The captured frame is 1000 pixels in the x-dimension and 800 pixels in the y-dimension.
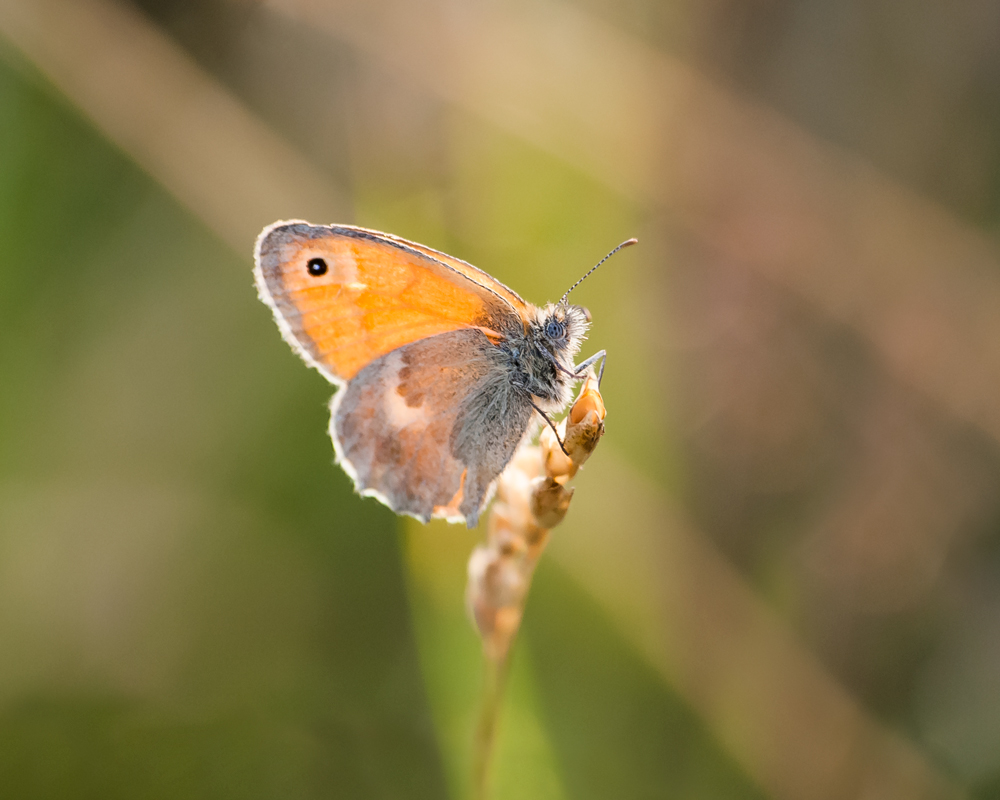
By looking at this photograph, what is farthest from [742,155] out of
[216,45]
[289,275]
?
[216,45]

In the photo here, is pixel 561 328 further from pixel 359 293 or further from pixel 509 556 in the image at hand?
pixel 509 556

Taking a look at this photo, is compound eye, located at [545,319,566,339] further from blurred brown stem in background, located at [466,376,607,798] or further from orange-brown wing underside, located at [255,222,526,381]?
blurred brown stem in background, located at [466,376,607,798]

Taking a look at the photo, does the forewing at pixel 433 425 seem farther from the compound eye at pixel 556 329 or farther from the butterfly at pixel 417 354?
the compound eye at pixel 556 329

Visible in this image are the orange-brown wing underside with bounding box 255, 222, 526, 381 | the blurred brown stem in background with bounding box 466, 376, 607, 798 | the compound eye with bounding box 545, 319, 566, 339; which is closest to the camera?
the blurred brown stem in background with bounding box 466, 376, 607, 798

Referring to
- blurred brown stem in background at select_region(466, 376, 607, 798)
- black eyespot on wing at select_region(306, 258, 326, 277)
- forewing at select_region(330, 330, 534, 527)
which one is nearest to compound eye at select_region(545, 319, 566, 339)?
forewing at select_region(330, 330, 534, 527)

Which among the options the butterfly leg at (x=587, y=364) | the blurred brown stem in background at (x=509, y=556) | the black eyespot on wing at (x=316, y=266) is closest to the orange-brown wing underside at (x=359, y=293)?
the black eyespot on wing at (x=316, y=266)

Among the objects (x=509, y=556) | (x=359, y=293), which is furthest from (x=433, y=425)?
(x=509, y=556)
